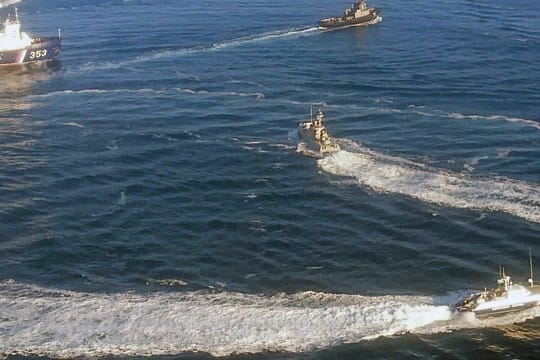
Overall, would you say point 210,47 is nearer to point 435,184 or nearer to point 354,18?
point 354,18

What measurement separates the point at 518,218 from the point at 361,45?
258 feet

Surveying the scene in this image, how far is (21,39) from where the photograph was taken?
150m

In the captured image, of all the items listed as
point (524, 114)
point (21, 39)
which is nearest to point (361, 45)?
point (524, 114)

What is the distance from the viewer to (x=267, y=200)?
8044 cm

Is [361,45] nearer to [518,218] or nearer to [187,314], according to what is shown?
[518,218]

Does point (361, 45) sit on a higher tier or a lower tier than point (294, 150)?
higher

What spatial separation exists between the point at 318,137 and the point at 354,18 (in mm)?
79804

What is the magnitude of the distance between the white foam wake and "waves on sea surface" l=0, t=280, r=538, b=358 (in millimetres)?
72

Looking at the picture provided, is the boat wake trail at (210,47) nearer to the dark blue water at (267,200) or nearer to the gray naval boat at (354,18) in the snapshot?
the dark blue water at (267,200)

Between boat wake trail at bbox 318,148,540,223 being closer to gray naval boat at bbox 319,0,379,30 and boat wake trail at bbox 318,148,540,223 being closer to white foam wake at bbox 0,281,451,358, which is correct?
white foam wake at bbox 0,281,451,358

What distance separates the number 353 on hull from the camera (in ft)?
470

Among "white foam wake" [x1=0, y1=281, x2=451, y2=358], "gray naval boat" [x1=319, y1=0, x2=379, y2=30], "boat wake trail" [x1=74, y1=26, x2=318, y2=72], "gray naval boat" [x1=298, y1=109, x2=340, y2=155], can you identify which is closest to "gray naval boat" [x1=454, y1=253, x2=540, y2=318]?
"white foam wake" [x1=0, y1=281, x2=451, y2=358]

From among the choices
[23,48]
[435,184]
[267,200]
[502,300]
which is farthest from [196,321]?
[23,48]

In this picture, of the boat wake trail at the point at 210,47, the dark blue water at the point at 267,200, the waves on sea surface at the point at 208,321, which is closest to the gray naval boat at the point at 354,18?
the boat wake trail at the point at 210,47
